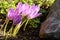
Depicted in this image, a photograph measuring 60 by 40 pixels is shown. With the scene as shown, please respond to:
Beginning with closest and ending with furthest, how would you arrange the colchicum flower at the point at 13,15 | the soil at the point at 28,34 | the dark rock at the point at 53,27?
the colchicum flower at the point at 13,15 → the dark rock at the point at 53,27 → the soil at the point at 28,34

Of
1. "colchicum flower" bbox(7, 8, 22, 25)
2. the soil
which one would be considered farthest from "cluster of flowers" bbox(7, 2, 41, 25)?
the soil

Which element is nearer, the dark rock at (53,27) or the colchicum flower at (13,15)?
the colchicum flower at (13,15)

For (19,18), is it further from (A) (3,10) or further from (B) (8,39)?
(A) (3,10)

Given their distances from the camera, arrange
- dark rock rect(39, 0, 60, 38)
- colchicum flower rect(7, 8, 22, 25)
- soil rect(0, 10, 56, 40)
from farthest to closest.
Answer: soil rect(0, 10, 56, 40), dark rock rect(39, 0, 60, 38), colchicum flower rect(7, 8, 22, 25)

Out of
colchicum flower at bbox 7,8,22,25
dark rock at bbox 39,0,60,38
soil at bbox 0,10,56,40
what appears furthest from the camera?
soil at bbox 0,10,56,40

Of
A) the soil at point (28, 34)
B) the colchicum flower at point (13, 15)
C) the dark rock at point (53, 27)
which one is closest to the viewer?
the colchicum flower at point (13, 15)

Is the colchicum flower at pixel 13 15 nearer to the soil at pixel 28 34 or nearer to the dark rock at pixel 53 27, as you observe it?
the dark rock at pixel 53 27

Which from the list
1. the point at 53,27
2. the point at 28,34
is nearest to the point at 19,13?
the point at 53,27

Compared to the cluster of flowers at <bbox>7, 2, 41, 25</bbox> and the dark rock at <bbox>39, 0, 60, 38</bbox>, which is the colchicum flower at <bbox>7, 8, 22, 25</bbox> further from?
the dark rock at <bbox>39, 0, 60, 38</bbox>

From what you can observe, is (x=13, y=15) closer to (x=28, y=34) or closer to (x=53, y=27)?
(x=53, y=27)

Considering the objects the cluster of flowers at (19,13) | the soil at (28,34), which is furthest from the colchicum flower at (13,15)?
the soil at (28,34)

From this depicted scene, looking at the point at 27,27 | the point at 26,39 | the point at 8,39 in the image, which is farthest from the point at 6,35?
the point at 27,27

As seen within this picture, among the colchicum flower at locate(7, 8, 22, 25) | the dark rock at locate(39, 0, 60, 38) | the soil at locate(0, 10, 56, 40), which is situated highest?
the colchicum flower at locate(7, 8, 22, 25)
